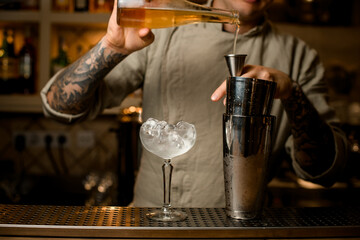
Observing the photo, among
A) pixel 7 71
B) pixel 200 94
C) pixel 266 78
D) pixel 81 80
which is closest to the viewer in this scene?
pixel 266 78

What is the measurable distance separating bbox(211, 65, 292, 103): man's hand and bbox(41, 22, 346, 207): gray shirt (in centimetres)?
36

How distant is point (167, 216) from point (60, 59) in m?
1.79

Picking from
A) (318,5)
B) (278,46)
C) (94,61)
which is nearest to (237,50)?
→ (278,46)

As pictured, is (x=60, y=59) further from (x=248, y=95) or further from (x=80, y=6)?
(x=248, y=95)

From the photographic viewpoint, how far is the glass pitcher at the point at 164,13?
3.21ft

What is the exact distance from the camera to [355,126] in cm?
223

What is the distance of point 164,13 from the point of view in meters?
1.04

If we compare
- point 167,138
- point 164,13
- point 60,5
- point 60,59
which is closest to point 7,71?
point 60,59

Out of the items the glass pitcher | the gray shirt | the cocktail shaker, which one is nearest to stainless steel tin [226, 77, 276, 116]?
the cocktail shaker

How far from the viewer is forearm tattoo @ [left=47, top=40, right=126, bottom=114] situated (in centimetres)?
117

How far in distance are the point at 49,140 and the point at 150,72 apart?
1.36m

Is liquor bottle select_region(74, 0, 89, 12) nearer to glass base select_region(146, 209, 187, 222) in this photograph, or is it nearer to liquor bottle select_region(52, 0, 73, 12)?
liquor bottle select_region(52, 0, 73, 12)

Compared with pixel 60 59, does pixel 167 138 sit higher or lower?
lower

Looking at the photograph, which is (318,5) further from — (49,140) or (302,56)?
(49,140)
